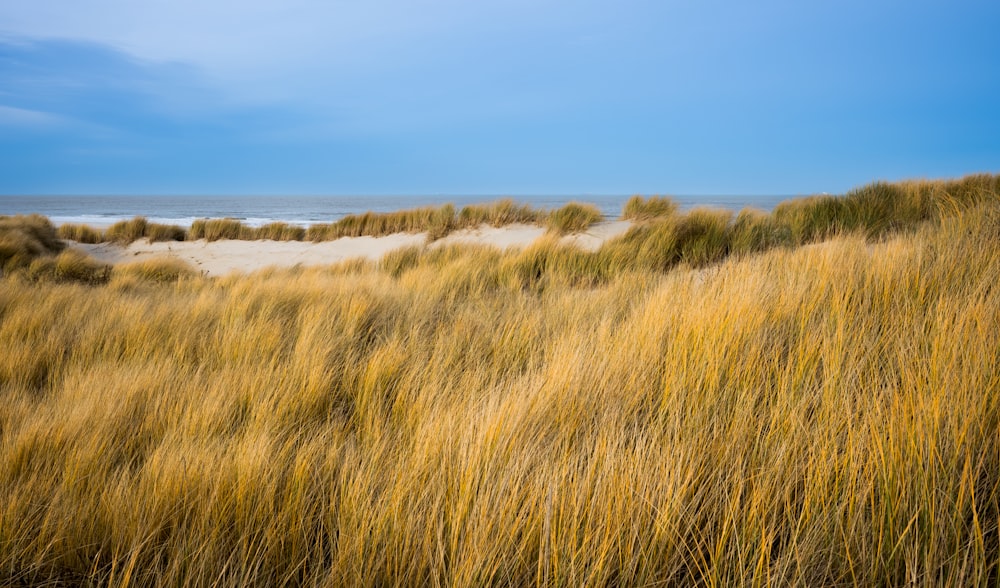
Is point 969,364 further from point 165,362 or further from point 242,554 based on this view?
point 165,362

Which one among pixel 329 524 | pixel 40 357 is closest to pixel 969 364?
pixel 329 524

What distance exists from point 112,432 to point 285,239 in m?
11.9

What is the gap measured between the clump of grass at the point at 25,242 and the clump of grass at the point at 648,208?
32.5 ft

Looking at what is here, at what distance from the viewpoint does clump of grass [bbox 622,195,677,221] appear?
8516 millimetres

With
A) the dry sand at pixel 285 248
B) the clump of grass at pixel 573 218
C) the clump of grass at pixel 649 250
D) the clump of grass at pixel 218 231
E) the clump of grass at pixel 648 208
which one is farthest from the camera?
the clump of grass at pixel 218 231

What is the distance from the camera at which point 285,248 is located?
11.5 metres

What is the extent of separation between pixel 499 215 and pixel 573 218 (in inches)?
76.0

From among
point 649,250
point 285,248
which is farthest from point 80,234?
point 649,250

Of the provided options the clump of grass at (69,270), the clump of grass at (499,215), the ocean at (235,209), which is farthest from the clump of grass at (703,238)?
the clump of grass at (69,270)

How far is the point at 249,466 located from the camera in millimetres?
1300

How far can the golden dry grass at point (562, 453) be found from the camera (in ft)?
3.24

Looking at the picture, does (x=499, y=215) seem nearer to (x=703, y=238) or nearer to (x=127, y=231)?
(x=703, y=238)

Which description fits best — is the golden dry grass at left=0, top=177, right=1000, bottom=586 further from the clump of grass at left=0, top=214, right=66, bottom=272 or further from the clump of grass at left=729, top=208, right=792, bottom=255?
the clump of grass at left=0, top=214, right=66, bottom=272

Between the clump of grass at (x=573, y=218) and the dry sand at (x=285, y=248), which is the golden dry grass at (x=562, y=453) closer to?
the clump of grass at (x=573, y=218)
